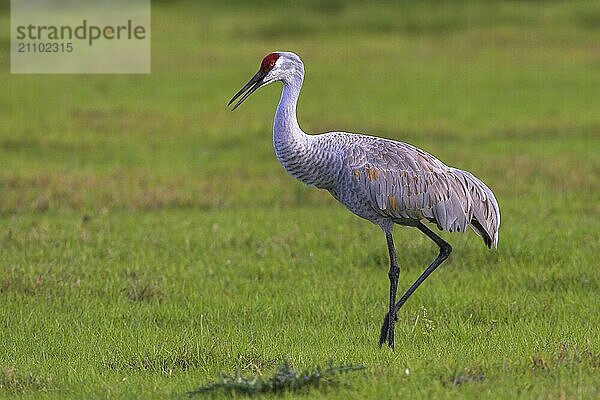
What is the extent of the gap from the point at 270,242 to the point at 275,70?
268 centimetres

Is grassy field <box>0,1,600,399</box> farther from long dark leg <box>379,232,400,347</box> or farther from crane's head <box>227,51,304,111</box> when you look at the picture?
crane's head <box>227,51,304,111</box>

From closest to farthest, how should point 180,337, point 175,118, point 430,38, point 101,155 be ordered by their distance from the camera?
point 180,337 < point 101,155 < point 175,118 < point 430,38

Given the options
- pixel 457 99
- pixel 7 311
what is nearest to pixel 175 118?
pixel 457 99

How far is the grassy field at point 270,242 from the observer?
5938mm

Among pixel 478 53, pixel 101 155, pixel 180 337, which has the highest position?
pixel 478 53

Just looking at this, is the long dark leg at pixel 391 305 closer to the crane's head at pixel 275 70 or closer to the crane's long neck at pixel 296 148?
the crane's long neck at pixel 296 148

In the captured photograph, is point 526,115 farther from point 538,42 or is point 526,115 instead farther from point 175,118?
point 538,42

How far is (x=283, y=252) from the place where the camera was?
29.0 ft

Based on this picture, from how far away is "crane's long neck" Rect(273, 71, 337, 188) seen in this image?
21.4 feet

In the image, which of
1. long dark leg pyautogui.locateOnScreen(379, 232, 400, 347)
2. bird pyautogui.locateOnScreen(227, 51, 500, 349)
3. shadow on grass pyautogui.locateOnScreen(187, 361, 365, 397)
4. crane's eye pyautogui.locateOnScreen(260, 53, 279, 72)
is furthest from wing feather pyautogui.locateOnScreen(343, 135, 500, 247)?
shadow on grass pyautogui.locateOnScreen(187, 361, 365, 397)

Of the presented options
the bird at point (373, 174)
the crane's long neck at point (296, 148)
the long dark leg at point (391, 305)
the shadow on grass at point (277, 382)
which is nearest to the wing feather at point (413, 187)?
the bird at point (373, 174)

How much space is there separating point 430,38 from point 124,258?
1743 cm

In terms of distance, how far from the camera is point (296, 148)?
6559mm

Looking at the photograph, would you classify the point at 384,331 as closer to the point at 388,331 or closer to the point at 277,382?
the point at 388,331
